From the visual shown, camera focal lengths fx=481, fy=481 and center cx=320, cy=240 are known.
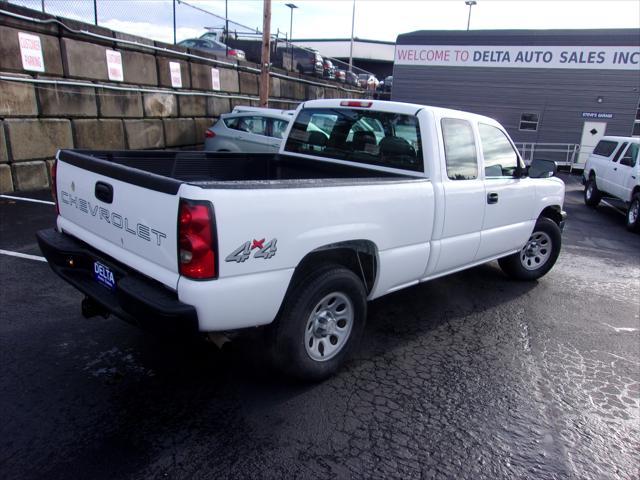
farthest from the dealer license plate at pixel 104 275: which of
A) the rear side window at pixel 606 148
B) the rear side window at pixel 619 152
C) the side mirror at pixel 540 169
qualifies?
the rear side window at pixel 606 148

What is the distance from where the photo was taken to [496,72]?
81.5 ft

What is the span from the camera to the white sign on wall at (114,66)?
1029cm

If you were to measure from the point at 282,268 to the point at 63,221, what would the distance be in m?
1.84

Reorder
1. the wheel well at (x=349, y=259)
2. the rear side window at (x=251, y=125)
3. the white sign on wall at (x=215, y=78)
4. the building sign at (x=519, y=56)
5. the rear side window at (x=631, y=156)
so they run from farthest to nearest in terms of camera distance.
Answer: the building sign at (x=519, y=56) → the white sign on wall at (x=215, y=78) → the rear side window at (x=251, y=125) → the rear side window at (x=631, y=156) → the wheel well at (x=349, y=259)

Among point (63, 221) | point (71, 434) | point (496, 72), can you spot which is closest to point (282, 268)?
point (71, 434)

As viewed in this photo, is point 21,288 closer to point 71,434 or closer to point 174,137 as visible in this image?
point 71,434

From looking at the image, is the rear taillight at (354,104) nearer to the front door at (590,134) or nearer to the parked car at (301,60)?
the parked car at (301,60)

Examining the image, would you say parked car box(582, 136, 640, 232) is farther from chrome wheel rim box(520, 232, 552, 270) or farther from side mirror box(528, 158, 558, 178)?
side mirror box(528, 158, 558, 178)

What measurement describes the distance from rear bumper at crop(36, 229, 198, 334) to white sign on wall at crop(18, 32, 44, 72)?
6.40 meters

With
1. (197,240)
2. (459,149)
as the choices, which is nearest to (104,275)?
(197,240)

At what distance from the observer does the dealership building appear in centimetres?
2258

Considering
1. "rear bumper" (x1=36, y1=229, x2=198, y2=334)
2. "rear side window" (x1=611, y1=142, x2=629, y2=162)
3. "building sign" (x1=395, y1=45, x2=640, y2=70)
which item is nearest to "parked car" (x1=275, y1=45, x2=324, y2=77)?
"building sign" (x1=395, y1=45, x2=640, y2=70)

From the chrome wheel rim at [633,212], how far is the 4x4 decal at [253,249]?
933 centimetres

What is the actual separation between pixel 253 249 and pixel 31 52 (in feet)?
27.0
